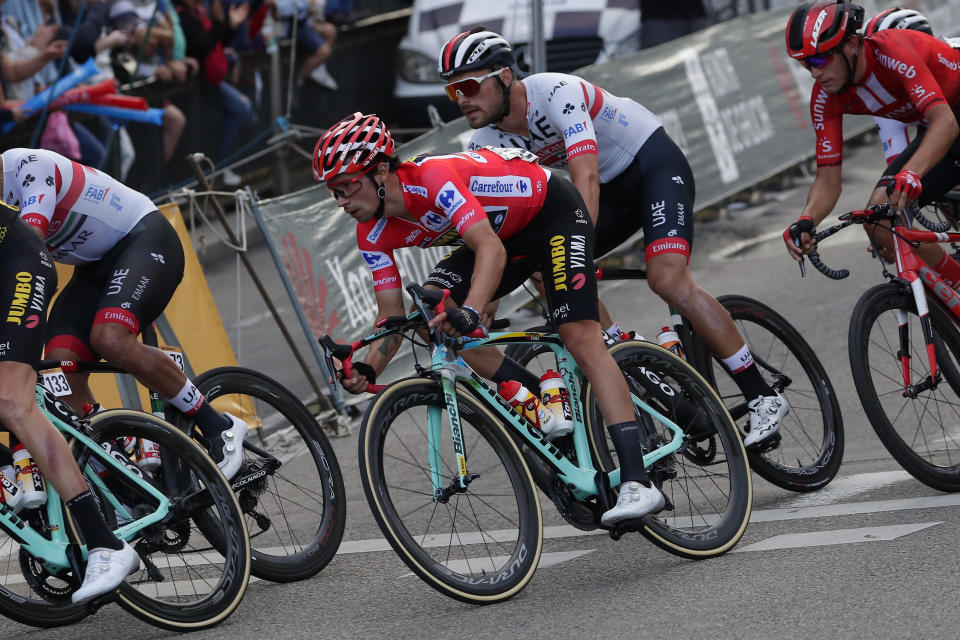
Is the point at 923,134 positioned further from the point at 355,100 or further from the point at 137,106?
the point at 355,100

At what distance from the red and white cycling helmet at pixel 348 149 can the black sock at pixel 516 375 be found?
106 centimetres

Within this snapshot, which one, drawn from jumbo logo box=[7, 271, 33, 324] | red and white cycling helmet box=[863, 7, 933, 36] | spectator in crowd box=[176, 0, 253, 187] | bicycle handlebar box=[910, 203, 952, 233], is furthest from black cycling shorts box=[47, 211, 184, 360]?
spectator in crowd box=[176, 0, 253, 187]

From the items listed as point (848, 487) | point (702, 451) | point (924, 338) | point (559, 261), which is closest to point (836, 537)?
point (702, 451)

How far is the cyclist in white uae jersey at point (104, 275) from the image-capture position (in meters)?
5.80

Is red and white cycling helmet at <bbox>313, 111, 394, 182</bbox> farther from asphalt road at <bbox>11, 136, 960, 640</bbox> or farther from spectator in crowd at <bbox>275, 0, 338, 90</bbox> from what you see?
spectator in crowd at <bbox>275, 0, 338, 90</bbox>

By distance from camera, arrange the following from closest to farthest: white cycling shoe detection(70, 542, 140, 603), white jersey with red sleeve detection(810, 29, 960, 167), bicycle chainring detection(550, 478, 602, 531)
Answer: white cycling shoe detection(70, 542, 140, 603) < bicycle chainring detection(550, 478, 602, 531) < white jersey with red sleeve detection(810, 29, 960, 167)

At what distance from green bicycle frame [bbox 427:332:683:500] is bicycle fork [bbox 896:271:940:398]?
1.13m

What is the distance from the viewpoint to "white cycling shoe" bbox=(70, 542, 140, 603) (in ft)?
16.4

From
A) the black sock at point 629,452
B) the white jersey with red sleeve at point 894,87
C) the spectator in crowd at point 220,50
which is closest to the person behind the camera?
the black sock at point 629,452

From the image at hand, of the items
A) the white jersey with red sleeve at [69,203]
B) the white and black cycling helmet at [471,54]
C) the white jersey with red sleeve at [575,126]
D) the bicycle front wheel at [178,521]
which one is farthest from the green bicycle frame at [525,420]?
the white jersey with red sleeve at [69,203]

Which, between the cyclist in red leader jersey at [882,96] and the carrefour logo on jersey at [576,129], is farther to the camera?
the carrefour logo on jersey at [576,129]

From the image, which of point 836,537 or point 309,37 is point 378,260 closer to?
Answer: point 836,537

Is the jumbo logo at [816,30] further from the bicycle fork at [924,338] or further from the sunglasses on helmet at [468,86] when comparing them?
the sunglasses on helmet at [468,86]

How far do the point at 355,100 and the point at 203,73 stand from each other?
2.66 meters
